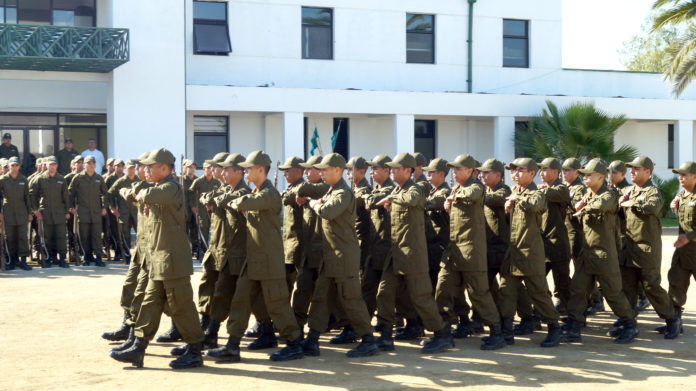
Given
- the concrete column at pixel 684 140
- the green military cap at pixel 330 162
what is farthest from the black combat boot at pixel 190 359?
the concrete column at pixel 684 140

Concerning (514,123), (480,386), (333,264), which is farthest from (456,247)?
(514,123)

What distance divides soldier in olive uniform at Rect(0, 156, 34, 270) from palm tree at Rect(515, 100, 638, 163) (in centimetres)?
1451

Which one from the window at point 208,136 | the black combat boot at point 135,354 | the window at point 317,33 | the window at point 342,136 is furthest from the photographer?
the window at point 342,136

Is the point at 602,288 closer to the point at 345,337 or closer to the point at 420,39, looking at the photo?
the point at 345,337

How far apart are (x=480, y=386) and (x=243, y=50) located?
19476 mm

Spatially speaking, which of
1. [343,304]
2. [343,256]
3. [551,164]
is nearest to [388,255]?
[343,256]

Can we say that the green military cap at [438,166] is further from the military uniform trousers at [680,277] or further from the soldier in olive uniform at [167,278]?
the soldier in olive uniform at [167,278]

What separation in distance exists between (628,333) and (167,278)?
485cm

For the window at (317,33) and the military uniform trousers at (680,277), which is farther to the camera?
the window at (317,33)

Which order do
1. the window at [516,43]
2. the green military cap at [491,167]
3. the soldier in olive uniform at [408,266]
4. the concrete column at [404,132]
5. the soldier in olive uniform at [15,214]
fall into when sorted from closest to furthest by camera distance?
1. the soldier in olive uniform at [408,266]
2. the green military cap at [491,167]
3. the soldier in olive uniform at [15,214]
4. the concrete column at [404,132]
5. the window at [516,43]

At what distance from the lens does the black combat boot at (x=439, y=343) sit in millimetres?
8836

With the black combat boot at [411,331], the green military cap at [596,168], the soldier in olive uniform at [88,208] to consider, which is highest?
the green military cap at [596,168]

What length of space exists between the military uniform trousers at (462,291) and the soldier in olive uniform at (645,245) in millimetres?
1845

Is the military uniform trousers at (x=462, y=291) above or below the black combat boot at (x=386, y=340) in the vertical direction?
above
